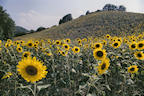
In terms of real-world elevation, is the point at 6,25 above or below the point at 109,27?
above

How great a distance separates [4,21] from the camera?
1303 inches

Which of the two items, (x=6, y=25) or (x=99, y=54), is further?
(x=6, y=25)

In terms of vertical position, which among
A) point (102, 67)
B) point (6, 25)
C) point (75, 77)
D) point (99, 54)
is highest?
point (6, 25)

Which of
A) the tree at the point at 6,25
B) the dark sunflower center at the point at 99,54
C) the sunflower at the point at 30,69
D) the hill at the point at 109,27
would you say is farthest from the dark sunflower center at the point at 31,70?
the tree at the point at 6,25

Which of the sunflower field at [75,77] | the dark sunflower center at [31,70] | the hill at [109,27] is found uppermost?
the hill at [109,27]

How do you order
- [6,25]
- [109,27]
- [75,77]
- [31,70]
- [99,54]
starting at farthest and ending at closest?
[6,25]
[109,27]
[75,77]
[99,54]
[31,70]

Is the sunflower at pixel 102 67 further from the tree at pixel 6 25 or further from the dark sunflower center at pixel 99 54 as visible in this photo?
the tree at pixel 6 25

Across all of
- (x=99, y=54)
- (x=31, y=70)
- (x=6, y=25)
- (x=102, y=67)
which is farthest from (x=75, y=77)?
(x=6, y=25)

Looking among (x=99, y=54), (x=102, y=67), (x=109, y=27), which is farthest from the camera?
(x=109, y=27)

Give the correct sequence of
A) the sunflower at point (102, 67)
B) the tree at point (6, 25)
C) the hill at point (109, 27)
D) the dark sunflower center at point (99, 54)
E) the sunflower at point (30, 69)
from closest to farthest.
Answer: the sunflower at point (30, 69), the sunflower at point (102, 67), the dark sunflower center at point (99, 54), the hill at point (109, 27), the tree at point (6, 25)

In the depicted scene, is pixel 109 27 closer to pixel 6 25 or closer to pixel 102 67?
pixel 102 67

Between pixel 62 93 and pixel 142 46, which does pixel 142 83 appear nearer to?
pixel 142 46

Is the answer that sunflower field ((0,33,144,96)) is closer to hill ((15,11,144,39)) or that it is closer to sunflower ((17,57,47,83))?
sunflower ((17,57,47,83))

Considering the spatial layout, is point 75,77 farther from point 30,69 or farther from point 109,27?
point 109,27
